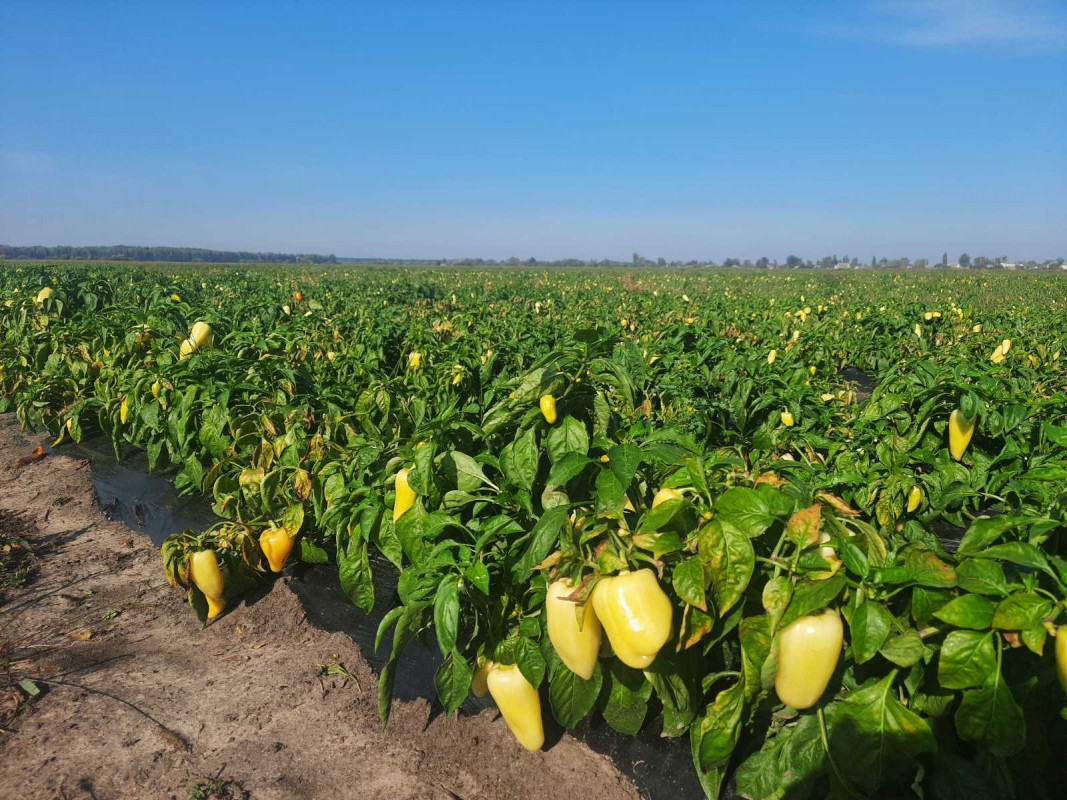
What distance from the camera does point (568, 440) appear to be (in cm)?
212

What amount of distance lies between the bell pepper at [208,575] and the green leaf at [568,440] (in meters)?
2.05

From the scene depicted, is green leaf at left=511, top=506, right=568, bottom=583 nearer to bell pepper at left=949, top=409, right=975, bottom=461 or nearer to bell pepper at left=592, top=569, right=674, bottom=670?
bell pepper at left=592, top=569, right=674, bottom=670

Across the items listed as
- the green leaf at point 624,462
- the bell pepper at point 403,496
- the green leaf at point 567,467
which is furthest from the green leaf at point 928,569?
the bell pepper at point 403,496

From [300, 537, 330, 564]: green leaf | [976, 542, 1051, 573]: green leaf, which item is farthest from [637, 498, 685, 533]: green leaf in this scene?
[300, 537, 330, 564]: green leaf

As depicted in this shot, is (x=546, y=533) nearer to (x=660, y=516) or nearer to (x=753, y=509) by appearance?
(x=660, y=516)

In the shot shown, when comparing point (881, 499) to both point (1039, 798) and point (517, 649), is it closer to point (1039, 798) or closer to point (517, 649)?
point (1039, 798)

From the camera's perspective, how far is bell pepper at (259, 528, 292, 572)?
3418mm

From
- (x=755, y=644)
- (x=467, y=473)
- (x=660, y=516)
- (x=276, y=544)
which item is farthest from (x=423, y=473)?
(x=276, y=544)

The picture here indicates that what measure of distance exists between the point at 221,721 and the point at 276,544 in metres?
0.95

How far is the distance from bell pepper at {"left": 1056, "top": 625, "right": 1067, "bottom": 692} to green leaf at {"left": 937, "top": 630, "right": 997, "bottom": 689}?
0.41 ft

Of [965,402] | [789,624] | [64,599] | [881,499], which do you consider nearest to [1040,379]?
[965,402]

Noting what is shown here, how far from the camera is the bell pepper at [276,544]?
342 cm

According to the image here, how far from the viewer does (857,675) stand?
1.76 m

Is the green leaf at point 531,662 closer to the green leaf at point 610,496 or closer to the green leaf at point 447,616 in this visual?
the green leaf at point 447,616
